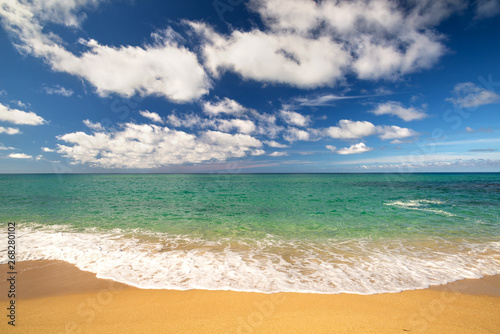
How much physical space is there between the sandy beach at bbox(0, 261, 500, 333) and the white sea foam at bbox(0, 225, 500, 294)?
0.44 m

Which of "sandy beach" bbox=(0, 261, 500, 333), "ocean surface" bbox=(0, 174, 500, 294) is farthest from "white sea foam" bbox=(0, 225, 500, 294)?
"sandy beach" bbox=(0, 261, 500, 333)

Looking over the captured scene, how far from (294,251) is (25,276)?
936 cm

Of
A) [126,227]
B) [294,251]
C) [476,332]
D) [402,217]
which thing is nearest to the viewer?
[476,332]

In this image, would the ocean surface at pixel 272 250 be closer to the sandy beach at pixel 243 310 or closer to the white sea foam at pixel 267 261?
the white sea foam at pixel 267 261

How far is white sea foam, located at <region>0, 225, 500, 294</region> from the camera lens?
6.12 meters

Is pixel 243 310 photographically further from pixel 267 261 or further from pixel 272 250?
pixel 272 250

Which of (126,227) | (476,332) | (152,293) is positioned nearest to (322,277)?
(476,332)

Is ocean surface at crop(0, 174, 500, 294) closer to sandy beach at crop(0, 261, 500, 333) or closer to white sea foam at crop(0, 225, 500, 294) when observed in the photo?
white sea foam at crop(0, 225, 500, 294)

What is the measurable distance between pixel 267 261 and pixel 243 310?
9.99ft

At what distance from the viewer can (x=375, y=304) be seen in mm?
5051

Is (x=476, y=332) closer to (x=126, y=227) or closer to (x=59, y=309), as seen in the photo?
(x=59, y=309)

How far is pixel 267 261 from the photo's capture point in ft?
25.5

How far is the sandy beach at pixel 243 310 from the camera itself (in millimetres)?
4273

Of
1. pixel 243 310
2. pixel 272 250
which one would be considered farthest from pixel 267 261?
pixel 243 310
